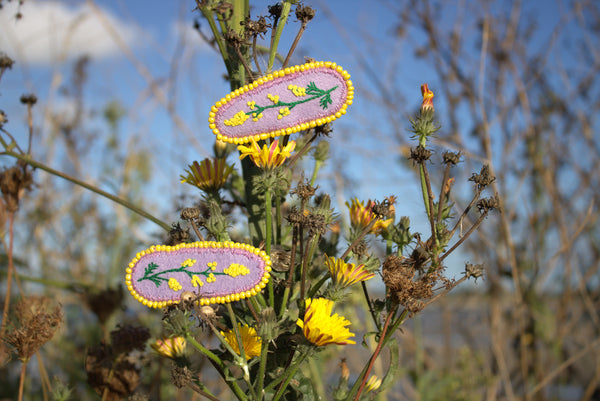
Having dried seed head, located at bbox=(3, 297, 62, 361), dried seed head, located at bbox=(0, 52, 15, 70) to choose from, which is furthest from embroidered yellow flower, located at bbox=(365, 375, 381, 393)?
dried seed head, located at bbox=(0, 52, 15, 70)

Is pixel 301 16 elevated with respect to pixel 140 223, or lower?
lower

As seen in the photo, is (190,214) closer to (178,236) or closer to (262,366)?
(178,236)

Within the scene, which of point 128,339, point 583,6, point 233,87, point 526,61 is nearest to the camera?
point 233,87

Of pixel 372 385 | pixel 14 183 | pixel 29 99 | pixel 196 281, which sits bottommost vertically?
pixel 372 385

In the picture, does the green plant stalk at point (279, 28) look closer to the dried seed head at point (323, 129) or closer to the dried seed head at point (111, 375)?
the dried seed head at point (323, 129)

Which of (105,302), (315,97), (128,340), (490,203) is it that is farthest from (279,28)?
(105,302)

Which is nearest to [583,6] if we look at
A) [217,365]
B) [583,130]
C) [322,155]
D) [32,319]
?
[583,130]

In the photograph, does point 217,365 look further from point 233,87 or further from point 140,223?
point 140,223
